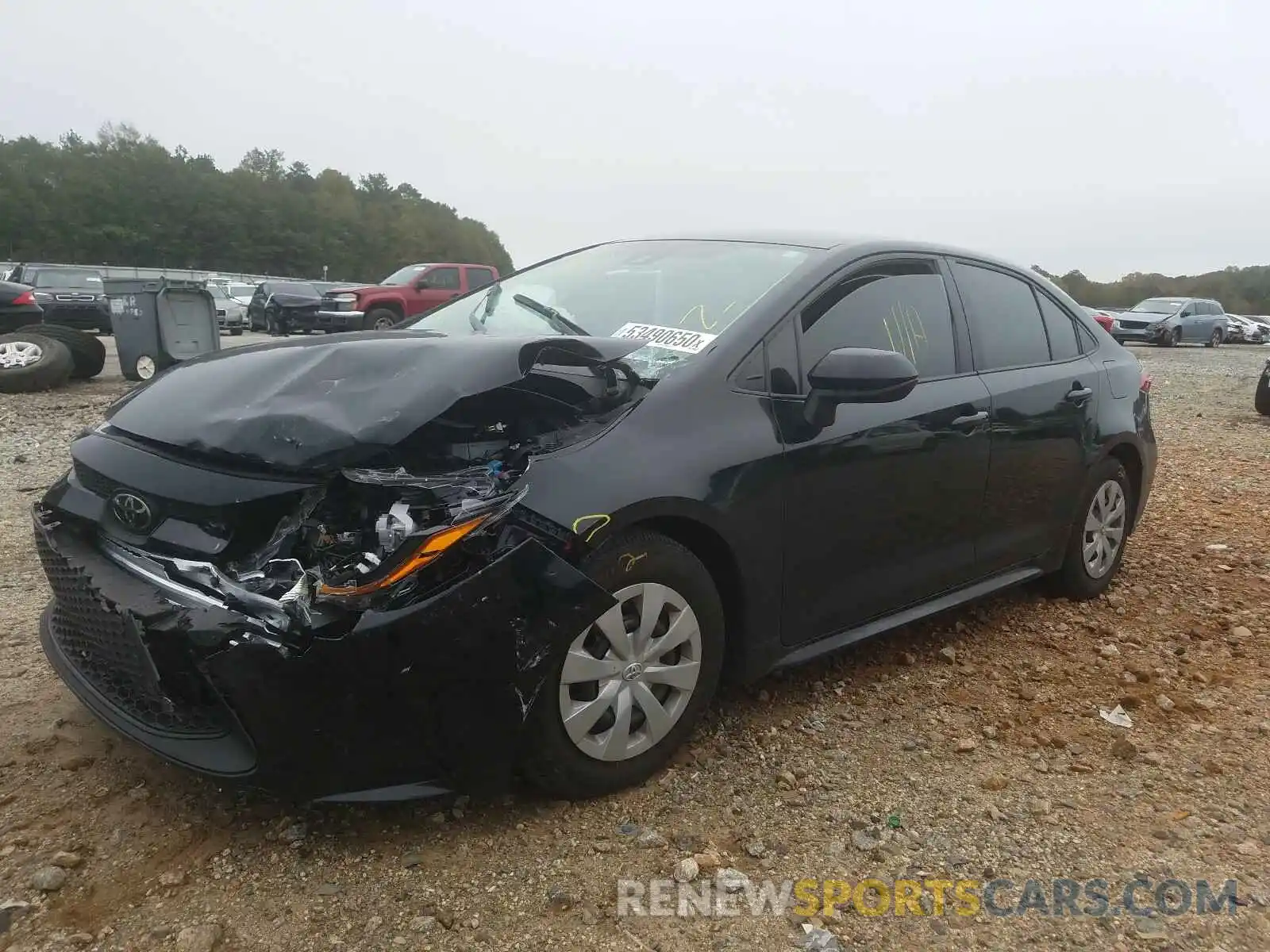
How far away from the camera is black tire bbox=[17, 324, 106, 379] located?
32.4 ft

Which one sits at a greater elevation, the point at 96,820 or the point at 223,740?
the point at 223,740

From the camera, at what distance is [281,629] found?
6.38 ft

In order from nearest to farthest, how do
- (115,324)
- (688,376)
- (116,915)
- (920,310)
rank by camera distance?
(116,915), (688,376), (920,310), (115,324)

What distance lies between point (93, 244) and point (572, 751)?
66672mm

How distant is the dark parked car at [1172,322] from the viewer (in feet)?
88.2

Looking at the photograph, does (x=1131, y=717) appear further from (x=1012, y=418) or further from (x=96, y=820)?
(x=96, y=820)

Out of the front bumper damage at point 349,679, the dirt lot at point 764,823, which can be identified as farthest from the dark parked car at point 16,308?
the front bumper damage at point 349,679

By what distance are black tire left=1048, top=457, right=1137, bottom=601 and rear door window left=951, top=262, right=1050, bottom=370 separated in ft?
2.04

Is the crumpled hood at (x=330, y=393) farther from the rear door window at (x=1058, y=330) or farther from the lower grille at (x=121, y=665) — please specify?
the rear door window at (x=1058, y=330)

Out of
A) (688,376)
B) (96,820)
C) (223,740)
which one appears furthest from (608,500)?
(96,820)

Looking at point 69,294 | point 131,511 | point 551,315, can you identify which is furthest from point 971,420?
point 69,294

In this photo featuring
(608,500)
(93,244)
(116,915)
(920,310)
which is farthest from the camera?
(93,244)

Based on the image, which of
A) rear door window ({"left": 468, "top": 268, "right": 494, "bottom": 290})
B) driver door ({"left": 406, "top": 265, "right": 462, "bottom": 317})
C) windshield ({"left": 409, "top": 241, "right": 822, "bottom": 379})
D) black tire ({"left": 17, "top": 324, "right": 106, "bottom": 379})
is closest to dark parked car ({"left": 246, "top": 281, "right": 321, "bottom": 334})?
driver door ({"left": 406, "top": 265, "right": 462, "bottom": 317})

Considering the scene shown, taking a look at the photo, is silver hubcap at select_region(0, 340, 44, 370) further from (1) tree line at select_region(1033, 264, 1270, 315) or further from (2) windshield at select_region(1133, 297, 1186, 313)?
(1) tree line at select_region(1033, 264, 1270, 315)
